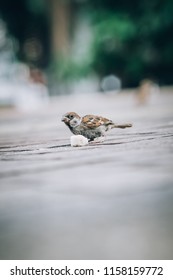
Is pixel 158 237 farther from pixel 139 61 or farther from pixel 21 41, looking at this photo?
pixel 21 41

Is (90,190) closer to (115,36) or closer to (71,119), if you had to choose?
(71,119)

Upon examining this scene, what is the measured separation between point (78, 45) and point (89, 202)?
6131 millimetres

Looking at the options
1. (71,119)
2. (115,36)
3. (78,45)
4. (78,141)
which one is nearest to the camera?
(71,119)

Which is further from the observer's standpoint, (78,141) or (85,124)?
(78,141)

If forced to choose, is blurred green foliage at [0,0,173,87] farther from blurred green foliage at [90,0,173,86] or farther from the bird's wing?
the bird's wing

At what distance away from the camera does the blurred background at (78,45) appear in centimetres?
669

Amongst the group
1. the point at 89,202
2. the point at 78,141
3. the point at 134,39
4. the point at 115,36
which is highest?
the point at 115,36

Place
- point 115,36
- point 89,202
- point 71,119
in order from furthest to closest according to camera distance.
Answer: point 115,36 → point 71,119 → point 89,202

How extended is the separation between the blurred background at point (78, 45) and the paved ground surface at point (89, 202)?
423 cm

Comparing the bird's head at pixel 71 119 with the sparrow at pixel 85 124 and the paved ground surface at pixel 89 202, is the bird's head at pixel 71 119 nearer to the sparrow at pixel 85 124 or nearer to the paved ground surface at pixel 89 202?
the sparrow at pixel 85 124

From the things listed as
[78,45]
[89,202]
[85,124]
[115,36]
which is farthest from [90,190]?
[78,45]

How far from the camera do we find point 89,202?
176 centimetres

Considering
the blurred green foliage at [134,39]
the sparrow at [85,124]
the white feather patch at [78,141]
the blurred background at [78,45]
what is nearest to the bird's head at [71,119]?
the sparrow at [85,124]

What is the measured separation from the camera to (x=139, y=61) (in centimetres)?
724
